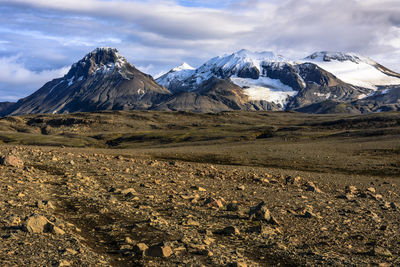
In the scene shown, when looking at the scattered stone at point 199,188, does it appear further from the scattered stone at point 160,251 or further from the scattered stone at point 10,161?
the scattered stone at point 10,161

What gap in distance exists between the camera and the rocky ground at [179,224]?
14.0 meters

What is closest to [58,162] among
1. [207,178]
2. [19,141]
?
[207,178]

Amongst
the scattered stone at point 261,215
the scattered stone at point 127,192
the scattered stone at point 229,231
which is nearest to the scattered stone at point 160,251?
the scattered stone at point 229,231

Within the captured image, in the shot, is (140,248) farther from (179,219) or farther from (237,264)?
(179,219)

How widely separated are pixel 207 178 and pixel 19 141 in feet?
337

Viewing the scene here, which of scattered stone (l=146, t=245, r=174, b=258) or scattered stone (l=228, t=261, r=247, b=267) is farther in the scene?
scattered stone (l=146, t=245, r=174, b=258)

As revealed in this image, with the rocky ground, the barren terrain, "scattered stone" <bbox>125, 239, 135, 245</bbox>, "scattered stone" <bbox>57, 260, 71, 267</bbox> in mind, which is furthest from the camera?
"scattered stone" <bbox>125, 239, 135, 245</bbox>

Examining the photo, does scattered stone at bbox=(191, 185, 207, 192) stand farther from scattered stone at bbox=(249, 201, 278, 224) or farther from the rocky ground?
scattered stone at bbox=(249, 201, 278, 224)

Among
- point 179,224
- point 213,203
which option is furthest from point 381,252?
point 213,203

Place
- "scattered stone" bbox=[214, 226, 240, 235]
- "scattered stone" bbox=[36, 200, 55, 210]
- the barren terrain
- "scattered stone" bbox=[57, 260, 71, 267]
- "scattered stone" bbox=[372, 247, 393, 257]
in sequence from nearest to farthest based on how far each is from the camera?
"scattered stone" bbox=[57, 260, 71, 267] → the barren terrain → "scattered stone" bbox=[372, 247, 393, 257] → "scattered stone" bbox=[214, 226, 240, 235] → "scattered stone" bbox=[36, 200, 55, 210]

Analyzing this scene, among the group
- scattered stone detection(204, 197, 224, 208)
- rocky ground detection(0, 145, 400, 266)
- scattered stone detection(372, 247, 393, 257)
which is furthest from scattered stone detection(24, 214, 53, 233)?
scattered stone detection(372, 247, 393, 257)

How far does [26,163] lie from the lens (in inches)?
1388

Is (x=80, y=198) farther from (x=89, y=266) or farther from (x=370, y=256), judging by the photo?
(x=370, y=256)

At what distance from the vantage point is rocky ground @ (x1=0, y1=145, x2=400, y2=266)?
550 inches
